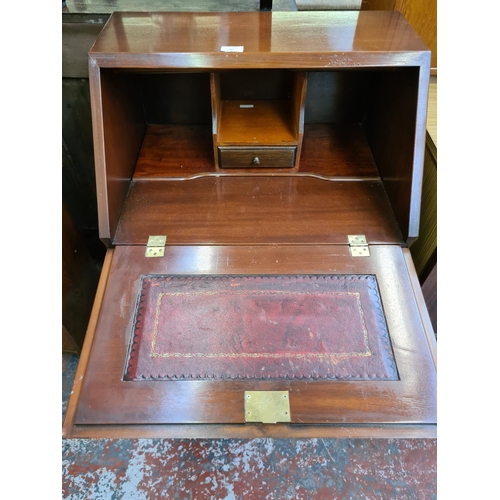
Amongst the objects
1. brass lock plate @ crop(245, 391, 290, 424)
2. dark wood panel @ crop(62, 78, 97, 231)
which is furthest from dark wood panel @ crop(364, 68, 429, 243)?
dark wood panel @ crop(62, 78, 97, 231)

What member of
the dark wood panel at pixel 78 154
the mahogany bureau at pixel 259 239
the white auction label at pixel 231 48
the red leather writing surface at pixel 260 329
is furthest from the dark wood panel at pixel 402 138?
the dark wood panel at pixel 78 154

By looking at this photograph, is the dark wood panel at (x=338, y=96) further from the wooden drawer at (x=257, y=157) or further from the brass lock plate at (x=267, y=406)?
the brass lock plate at (x=267, y=406)

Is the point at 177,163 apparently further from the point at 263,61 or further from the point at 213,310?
the point at 213,310

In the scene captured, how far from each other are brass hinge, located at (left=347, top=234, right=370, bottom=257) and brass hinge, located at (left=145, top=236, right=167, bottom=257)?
0.52 m

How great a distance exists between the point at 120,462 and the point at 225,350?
712 mm

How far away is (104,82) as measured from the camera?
106 cm

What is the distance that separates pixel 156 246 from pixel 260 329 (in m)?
0.38

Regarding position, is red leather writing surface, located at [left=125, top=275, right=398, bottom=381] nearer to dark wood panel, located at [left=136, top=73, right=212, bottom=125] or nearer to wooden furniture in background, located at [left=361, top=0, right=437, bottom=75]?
dark wood panel, located at [left=136, top=73, right=212, bottom=125]

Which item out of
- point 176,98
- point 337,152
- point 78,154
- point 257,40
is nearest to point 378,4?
point 337,152

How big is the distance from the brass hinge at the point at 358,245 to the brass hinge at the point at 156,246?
0.52 m

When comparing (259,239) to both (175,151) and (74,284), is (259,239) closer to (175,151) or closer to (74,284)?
(175,151)

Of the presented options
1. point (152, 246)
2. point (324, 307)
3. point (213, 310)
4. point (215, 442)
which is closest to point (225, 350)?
point (213, 310)

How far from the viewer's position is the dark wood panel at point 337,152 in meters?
1.34

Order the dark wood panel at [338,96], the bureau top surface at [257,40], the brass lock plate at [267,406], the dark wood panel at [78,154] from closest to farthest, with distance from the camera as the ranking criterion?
the brass lock plate at [267,406] < the bureau top surface at [257,40] < the dark wood panel at [338,96] < the dark wood panel at [78,154]
